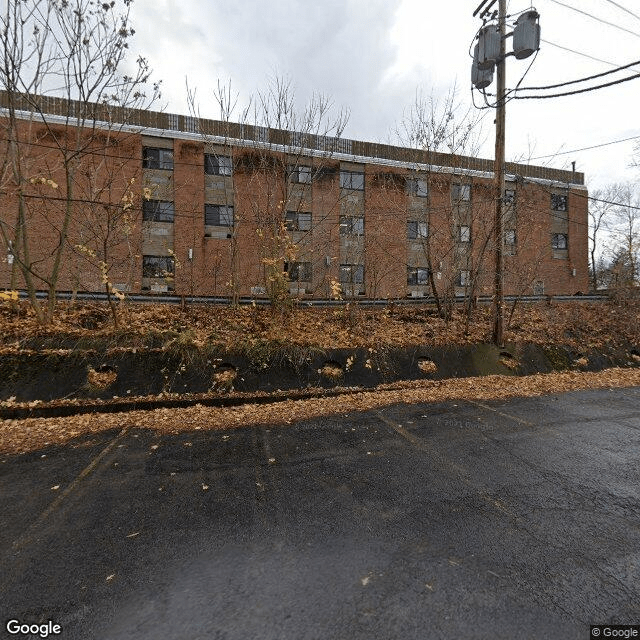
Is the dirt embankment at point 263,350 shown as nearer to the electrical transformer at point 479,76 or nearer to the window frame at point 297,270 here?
the window frame at point 297,270

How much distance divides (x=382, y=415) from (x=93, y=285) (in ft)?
62.4

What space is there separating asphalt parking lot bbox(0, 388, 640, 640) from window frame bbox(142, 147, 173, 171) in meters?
21.9

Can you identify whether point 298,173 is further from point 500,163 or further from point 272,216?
Result: point 500,163

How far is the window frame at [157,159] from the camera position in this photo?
22.4 m

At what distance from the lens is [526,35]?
8.46m

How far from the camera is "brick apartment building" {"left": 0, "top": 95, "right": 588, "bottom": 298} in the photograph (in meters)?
10.6

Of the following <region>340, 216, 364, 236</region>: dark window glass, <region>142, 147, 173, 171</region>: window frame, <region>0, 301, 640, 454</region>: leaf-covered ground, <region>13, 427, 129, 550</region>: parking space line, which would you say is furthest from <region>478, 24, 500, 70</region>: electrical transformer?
<region>142, 147, 173, 171</region>: window frame

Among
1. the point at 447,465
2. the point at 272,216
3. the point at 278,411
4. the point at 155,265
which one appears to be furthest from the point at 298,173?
the point at 155,265

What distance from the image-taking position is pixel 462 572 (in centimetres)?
245

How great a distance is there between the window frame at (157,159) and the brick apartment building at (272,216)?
0.06 m

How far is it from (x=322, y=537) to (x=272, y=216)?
872 centimetres

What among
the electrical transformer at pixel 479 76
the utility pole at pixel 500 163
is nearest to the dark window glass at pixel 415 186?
the utility pole at pixel 500 163

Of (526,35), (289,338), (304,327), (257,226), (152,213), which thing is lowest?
(289,338)

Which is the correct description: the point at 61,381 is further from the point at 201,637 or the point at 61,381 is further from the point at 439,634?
the point at 439,634
